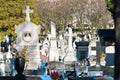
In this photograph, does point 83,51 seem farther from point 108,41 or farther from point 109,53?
point 108,41

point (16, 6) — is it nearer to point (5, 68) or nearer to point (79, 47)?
point (79, 47)

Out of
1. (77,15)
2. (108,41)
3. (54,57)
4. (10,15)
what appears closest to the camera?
(108,41)

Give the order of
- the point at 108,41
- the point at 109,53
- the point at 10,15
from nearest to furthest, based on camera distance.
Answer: the point at 108,41, the point at 109,53, the point at 10,15

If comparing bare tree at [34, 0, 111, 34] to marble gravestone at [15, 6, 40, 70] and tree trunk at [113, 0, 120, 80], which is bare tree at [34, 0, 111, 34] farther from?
tree trunk at [113, 0, 120, 80]

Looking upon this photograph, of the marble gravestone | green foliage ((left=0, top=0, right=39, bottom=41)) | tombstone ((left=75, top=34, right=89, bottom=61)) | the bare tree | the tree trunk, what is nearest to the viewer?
the tree trunk

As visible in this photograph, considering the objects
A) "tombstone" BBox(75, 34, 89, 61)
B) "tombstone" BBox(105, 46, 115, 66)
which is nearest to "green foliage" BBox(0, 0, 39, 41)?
"tombstone" BBox(75, 34, 89, 61)

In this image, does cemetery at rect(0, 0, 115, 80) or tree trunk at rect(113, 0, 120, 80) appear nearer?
tree trunk at rect(113, 0, 120, 80)

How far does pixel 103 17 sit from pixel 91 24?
2.12 metres

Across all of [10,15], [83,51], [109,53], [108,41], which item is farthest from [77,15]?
[108,41]

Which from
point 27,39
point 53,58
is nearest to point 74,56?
point 53,58

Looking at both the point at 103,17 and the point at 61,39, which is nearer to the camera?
the point at 61,39

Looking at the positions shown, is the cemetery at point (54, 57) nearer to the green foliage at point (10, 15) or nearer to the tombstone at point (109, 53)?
the tombstone at point (109, 53)

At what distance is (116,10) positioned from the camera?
9453mm

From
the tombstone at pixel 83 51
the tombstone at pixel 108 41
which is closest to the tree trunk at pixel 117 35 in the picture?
the tombstone at pixel 108 41
